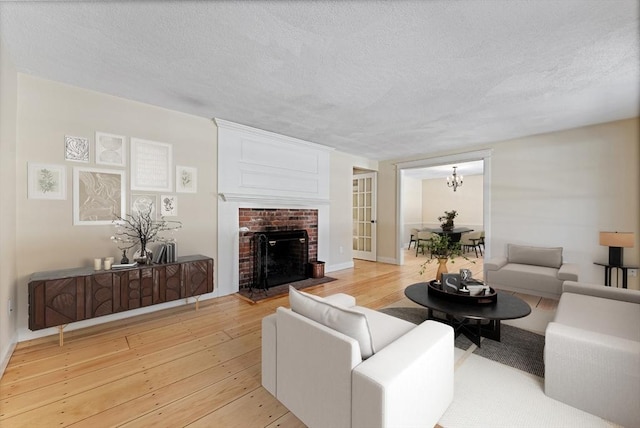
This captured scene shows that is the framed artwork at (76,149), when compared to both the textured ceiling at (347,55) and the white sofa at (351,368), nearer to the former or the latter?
the textured ceiling at (347,55)

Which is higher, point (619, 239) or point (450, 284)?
point (619, 239)

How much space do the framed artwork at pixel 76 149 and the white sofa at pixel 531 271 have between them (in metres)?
5.48

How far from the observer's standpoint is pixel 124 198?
3.07m

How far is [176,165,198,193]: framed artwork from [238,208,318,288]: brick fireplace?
2.49 feet

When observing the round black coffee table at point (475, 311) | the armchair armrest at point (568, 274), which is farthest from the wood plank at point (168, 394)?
the armchair armrest at point (568, 274)

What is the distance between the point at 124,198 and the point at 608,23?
457 cm

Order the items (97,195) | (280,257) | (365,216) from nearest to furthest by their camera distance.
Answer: (97,195) → (280,257) → (365,216)

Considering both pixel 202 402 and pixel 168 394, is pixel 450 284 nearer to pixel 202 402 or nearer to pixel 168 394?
pixel 202 402

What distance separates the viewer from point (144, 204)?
10.5ft

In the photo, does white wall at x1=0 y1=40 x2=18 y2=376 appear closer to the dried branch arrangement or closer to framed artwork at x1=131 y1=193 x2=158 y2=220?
the dried branch arrangement

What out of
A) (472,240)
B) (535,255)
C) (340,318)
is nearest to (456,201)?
(472,240)

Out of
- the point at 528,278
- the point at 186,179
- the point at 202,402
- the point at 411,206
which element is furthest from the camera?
the point at 411,206

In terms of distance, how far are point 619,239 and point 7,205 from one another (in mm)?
6495

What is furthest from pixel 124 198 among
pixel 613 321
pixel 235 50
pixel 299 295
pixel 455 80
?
pixel 613 321
